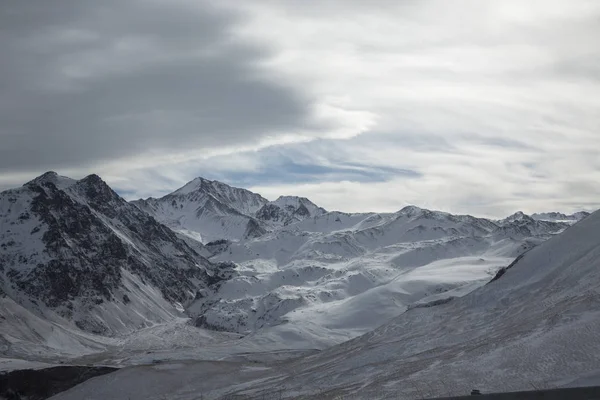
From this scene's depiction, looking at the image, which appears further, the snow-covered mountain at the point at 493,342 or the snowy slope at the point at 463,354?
the snowy slope at the point at 463,354

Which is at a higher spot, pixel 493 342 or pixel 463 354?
pixel 493 342

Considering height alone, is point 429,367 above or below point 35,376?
above

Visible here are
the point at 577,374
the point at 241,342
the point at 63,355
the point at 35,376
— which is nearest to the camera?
the point at 577,374

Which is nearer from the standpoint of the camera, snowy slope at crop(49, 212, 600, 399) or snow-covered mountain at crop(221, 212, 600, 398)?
snow-covered mountain at crop(221, 212, 600, 398)

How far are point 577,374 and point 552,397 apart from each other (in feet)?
31.5

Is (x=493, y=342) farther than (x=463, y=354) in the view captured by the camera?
Yes

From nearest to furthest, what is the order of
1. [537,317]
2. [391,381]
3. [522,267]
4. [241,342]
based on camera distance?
[391,381], [537,317], [522,267], [241,342]

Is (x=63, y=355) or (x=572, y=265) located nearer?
(x=572, y=265)

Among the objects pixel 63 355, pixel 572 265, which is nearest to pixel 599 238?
pixel 572 265

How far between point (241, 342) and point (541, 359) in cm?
11434

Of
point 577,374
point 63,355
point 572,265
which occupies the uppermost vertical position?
point 572,265

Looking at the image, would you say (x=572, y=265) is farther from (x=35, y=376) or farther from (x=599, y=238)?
(x=35, y=376)

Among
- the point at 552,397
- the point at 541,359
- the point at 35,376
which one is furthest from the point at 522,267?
the point at 35,376

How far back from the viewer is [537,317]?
60656 mm
